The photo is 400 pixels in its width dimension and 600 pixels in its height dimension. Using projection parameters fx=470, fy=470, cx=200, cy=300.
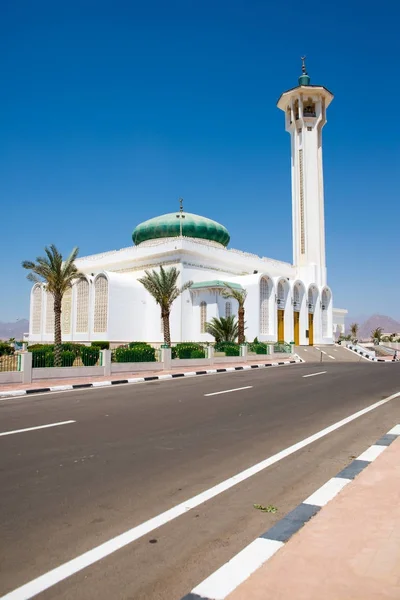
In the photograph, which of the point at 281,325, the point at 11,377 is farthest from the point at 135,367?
the point at 281,325

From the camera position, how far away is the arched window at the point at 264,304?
37844mm

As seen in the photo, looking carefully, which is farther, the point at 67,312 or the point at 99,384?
the point at 67,312

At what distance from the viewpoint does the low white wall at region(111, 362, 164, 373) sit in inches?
768

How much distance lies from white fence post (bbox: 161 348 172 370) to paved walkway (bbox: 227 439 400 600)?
18.4m

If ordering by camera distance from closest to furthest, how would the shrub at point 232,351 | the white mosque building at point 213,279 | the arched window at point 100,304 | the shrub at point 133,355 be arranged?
the shrub at point 133,355, the shrub at point 232,351, the white mosque building at point 213,279, the arched window at point 100,304

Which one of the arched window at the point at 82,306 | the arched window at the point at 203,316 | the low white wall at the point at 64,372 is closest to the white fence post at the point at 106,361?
the low white wall at the point at 64,372

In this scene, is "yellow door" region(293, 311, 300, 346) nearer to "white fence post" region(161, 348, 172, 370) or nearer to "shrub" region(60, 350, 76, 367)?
"white fence post" region(161, 348, 172, 370)

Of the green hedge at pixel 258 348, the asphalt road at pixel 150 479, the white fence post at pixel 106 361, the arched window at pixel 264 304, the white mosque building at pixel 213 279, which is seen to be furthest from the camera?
the arched window at pixel 264 304

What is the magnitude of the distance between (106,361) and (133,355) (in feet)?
7.07

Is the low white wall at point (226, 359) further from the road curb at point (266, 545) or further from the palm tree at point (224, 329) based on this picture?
the road curb at point (266, 545)

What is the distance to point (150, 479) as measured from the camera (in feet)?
15.9

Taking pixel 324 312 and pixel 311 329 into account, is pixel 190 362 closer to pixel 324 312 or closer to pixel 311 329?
pixel 311 329

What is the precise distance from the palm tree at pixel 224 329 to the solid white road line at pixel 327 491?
26908 mm

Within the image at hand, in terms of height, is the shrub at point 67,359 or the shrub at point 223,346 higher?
the shrub at point 223,346
